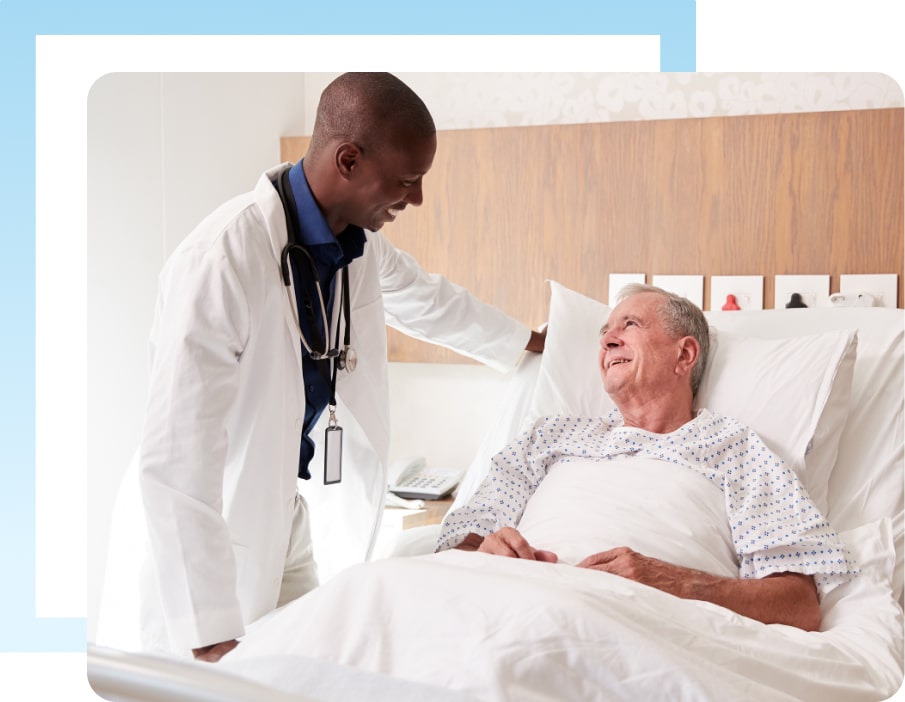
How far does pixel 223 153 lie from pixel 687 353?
1.32 meters

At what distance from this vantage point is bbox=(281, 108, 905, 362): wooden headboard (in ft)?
6.39

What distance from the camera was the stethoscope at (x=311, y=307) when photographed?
135 centimetres

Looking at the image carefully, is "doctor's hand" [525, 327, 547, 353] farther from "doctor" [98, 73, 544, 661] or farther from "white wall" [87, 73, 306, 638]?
"white wall" [87, 73, 306, 638]

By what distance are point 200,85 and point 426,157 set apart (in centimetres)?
118

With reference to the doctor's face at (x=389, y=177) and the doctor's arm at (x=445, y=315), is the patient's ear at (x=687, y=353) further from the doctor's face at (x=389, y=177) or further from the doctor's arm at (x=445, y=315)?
the doctor's face at (x=389, y=177)

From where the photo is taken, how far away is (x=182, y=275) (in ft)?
4.09

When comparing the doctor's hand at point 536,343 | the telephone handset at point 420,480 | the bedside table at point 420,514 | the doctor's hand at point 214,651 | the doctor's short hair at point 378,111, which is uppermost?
the doctor's short hair at point 378,111

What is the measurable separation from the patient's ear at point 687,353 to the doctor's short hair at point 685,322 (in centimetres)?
1

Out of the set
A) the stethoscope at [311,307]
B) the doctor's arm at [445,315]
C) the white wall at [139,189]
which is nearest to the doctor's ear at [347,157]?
the stethoscope at [311,307]

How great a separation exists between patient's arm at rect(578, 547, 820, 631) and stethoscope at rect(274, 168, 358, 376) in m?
0.49

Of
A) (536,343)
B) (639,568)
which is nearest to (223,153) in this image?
(536,343)

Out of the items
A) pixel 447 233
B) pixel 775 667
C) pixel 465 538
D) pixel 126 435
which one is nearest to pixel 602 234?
pixel 447 233

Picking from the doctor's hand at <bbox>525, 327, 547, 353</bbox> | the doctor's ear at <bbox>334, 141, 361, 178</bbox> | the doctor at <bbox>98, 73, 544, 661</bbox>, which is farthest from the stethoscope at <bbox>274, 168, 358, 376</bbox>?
the doctor's hand at <bbox>525, 327, 547, 353</bbox>

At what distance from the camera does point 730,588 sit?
4.28ft
